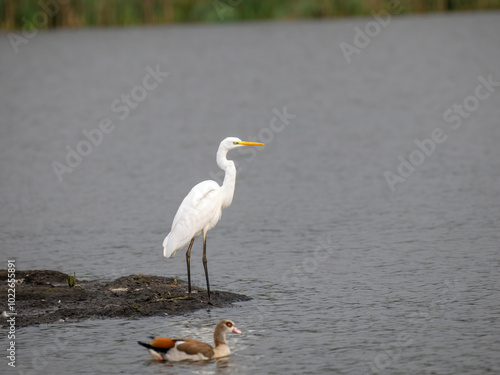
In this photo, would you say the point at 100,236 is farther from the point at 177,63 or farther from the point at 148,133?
the point at 177,63

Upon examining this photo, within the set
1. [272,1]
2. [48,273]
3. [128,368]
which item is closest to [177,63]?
[272,1]

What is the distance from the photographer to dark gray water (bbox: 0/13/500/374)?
11.5 meters

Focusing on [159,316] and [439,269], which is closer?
[159,316]

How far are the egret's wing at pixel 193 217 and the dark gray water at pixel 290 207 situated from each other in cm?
110

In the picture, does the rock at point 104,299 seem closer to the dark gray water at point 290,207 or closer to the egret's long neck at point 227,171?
the dark gray water at point 290,207

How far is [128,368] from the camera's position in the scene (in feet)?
35.0

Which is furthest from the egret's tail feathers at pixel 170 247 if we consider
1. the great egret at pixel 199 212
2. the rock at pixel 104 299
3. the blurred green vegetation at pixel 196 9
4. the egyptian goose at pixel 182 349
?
the blurred green vegetation at pixel 196 9

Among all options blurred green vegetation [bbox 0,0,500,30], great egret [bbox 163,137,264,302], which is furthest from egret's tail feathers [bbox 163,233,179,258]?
blurred green vegetation [bbox 0,0,500,30]

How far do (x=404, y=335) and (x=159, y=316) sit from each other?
318cm

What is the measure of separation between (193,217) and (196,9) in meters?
54.9

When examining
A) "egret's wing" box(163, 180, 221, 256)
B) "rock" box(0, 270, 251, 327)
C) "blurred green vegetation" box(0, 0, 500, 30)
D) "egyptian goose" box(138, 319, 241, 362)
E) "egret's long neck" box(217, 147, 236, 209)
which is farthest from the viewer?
"blurred green vegetation" box(0, 0, 500, 30)

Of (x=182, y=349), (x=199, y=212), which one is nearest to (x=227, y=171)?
(x=199, y=212)

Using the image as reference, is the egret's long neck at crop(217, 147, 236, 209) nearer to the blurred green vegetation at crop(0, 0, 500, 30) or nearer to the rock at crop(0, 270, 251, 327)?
the rock at crop(0, 270, 251, 327)

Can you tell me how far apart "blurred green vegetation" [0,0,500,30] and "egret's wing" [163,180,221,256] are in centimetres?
4825
